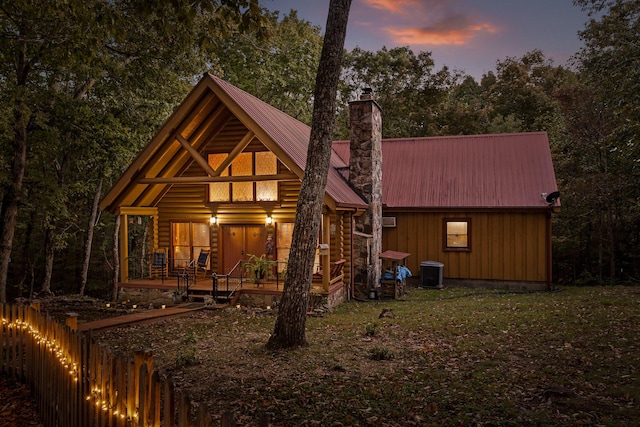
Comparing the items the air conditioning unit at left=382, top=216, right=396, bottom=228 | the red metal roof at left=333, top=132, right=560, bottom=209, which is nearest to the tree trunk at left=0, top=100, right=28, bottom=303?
the red metal roof at left=333, top=132, right=560, bottom=209

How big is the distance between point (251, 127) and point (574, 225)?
17536 mm

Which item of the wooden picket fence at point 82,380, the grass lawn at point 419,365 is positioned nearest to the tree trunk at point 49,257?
the grass lawn at point 419,365

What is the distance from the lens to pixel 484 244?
59.7ft

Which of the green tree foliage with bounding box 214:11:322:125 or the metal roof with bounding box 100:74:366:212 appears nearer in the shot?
the metal roof with bounding box 100:74:366:212

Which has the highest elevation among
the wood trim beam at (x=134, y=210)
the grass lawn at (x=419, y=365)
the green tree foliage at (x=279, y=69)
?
the green tree foliage at (x=279, y=69)

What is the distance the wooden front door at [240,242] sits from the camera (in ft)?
55.7

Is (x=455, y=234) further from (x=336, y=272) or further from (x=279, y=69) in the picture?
(x=279, y=69)

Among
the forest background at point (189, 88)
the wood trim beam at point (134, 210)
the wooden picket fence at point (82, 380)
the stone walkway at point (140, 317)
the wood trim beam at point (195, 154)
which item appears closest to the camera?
the wooden picket fence at point (82, 380)

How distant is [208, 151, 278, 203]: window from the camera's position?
16.4 metres

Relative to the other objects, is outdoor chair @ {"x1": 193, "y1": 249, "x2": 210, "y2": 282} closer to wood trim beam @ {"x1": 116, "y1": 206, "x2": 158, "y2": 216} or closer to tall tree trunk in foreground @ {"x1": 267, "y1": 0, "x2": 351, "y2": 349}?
wood trim beam @ {"x1": 116, "y1": 206, "x2": 158, "y2": 216}

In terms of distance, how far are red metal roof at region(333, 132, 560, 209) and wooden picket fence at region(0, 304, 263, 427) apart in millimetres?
14316

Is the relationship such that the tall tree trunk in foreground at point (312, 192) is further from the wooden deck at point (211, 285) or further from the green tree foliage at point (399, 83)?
the green tree foliage at point (399, 83)

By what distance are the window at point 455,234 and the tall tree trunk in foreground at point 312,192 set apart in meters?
11.1

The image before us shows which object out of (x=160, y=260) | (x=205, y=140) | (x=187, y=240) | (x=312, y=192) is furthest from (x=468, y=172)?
(x=160, y=260)
